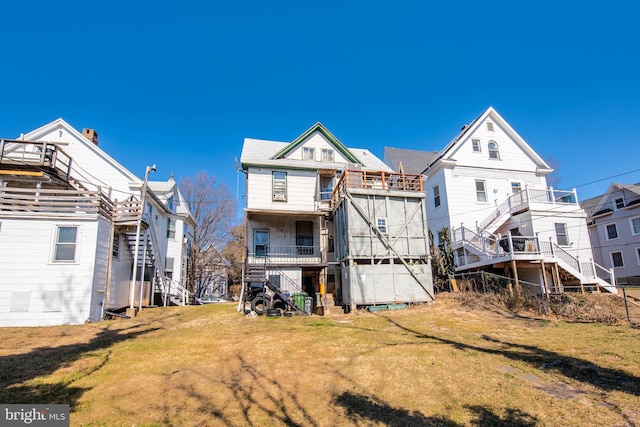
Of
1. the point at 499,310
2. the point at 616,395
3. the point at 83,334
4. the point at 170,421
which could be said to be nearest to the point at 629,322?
the point at 499,310

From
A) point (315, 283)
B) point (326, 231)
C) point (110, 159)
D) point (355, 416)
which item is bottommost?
point (355, 416)

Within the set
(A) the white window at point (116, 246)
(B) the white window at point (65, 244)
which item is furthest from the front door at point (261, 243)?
(B) the white window at point (65, 244)

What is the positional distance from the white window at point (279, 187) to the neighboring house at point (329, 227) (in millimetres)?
62

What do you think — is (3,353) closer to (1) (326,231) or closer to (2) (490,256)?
(1) (326,231)

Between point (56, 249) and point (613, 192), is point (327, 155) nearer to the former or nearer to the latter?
point (56, 249)

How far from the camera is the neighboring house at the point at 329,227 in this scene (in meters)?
16.5

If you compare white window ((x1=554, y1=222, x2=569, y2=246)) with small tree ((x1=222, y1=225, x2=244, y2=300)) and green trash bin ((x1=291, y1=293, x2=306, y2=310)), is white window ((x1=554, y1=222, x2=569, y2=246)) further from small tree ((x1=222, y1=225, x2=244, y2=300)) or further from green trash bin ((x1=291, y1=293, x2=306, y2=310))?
small tree ((x1=222, y1=225, x2=244, y2=300))

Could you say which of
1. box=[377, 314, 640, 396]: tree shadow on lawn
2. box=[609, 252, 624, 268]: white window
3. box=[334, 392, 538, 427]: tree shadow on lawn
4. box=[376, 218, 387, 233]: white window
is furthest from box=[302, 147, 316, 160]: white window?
box=[609, 252, 624, 268]: white window

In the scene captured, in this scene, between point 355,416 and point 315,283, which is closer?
point 355,416

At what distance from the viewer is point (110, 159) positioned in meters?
21.0

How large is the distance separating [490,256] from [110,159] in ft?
73.8

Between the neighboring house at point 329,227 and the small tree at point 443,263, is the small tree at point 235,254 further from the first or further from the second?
the small tree at point 443,263

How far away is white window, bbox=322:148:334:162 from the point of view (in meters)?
22.7

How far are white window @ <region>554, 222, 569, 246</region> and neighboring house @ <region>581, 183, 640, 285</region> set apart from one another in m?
10.3
